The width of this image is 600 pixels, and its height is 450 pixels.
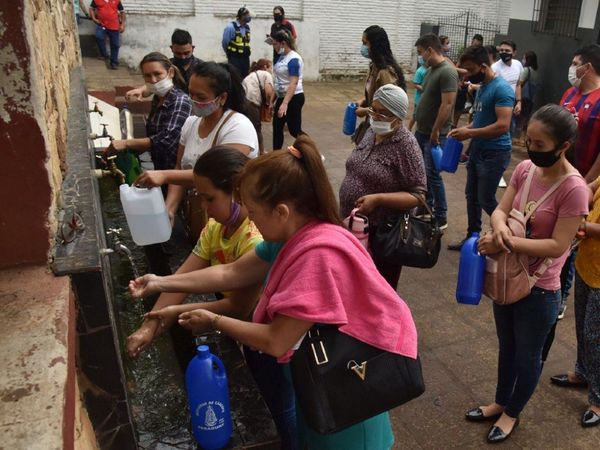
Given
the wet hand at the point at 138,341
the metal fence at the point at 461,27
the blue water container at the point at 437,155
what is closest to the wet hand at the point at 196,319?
the wet hand at the point at 138,341

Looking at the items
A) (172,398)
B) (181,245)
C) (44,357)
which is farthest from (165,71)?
(44,357)

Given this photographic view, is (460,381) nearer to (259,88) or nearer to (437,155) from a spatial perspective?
(437,155)

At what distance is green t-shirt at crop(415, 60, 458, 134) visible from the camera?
17.0 feet

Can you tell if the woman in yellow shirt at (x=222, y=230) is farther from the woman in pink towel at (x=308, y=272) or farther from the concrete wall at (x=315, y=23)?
the concrete wall at (x=315, y=23)

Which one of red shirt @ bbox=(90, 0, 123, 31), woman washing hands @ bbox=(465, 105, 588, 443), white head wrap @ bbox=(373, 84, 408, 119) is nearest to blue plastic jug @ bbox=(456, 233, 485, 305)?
woman washing hands @ bbox=(465, 105, 588, 443)

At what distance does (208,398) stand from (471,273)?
4.95 feet

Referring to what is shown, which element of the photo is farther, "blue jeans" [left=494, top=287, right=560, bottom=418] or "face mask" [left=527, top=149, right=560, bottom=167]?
"blue jeans" [left=494, top=287, right=560, bottom=418]

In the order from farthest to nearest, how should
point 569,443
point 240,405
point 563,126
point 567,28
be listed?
point 567,28 < point 569,443 < point 563,126 < point 240,405

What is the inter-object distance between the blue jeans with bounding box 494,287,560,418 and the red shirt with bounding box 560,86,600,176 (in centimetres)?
178

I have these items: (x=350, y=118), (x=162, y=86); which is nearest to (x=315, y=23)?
(x=350, y=118)

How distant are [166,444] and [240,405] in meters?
0.34

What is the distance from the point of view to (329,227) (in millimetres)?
1755

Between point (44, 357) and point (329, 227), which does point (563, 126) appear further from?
point (44, 357)

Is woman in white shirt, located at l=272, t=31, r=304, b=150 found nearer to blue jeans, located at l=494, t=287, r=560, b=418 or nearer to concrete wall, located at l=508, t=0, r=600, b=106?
blue jeans, located at l=494, t=287, r=560, b=418
